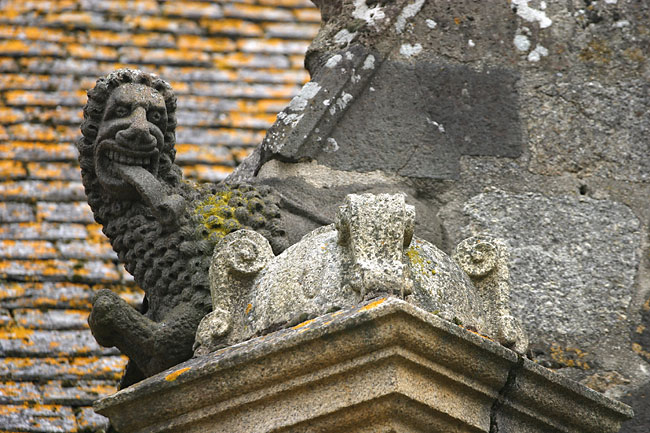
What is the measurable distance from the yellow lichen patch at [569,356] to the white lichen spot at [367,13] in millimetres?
1143

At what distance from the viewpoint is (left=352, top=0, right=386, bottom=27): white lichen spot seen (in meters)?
4.66

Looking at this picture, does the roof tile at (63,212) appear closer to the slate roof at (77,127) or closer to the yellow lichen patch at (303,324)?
the slate roof at (77,127)

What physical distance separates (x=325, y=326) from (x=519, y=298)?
105cm

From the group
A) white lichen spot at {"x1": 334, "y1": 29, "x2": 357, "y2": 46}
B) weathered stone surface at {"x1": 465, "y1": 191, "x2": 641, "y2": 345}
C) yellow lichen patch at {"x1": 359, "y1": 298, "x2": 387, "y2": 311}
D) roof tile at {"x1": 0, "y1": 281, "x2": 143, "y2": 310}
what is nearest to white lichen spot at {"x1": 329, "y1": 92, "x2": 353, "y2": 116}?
white lichen spot at {"x1": 334, "y1": 29, "x2": 357, "y2": 46}

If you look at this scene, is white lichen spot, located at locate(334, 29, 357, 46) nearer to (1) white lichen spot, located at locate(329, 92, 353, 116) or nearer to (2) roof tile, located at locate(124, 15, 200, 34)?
(1) white lichen spot, located at locate(329, 92, 353, 116)

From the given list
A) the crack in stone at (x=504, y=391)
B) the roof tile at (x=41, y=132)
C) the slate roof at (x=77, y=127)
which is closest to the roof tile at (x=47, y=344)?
Answer: the slate roof at (x=77, y=127)

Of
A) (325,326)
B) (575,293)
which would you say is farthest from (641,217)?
(325,326)

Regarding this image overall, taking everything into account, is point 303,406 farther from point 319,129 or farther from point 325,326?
point 319,129

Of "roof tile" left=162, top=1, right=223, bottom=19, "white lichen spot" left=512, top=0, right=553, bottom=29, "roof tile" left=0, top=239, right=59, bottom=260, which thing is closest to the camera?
"white lichen spot" left=512, top=0, right=553, bottom=29

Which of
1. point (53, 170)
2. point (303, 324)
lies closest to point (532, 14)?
point (303, 324)

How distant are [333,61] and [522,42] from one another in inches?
23.0

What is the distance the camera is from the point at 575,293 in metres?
4.25

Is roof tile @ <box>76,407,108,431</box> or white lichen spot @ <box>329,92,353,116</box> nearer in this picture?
white lichen spot @ <box>329,92,353,116</box>

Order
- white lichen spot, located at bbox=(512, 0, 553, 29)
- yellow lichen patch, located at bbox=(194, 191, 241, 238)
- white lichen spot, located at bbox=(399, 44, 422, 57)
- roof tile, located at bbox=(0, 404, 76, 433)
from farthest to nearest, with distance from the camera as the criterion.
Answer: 1. roof tile, located at bbox=(0, 404, 76, 433)
2. white lichen spot, located at bbox=(512, 0, 553, 29)
3. white lichen spot, located at bbox=(399, 44, 422, 57)
4. yellow lichen patch, located at bbox=(194, 191, 241, 238)
